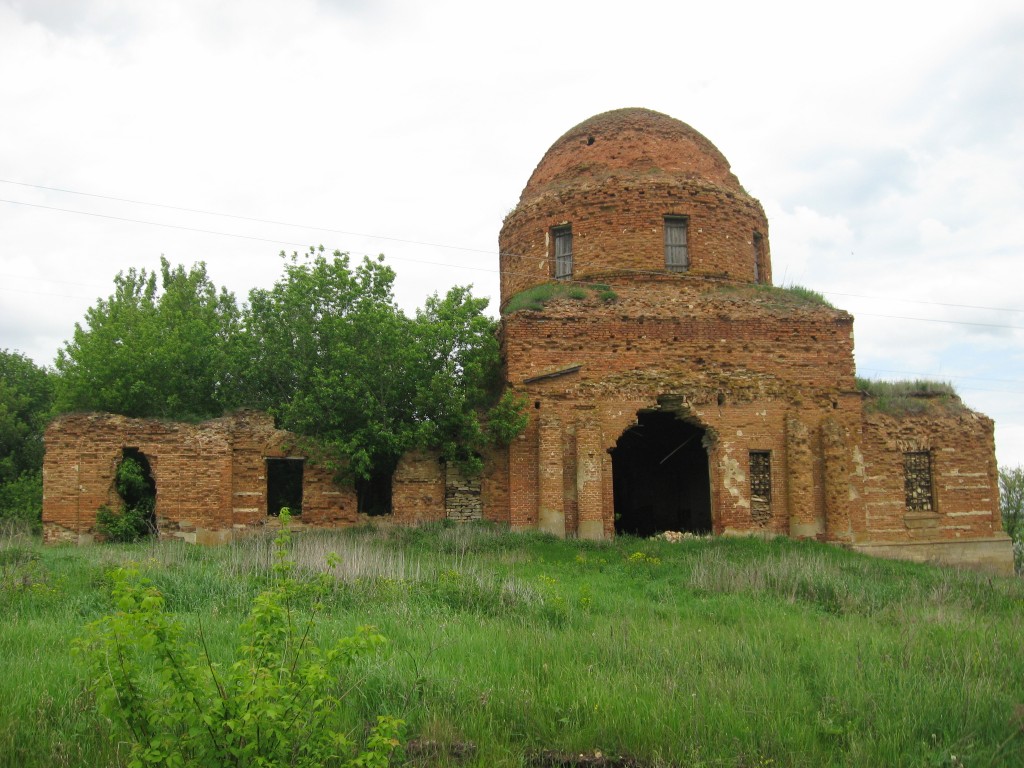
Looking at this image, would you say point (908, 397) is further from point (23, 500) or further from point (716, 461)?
point (23, 500)

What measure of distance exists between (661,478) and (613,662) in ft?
58.2

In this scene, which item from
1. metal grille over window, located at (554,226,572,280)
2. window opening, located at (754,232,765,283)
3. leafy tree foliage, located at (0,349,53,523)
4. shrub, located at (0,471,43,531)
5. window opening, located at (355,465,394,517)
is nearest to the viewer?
window opening, located at (355,465,394,517)

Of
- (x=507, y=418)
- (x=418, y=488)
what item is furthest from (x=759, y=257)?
(x=418, y=488)

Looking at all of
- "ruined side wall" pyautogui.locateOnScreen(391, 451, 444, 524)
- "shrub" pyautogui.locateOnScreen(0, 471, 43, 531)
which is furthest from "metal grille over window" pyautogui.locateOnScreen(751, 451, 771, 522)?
"shrub" pyautogui.locateOnScreen(0, 471, 43, 531)

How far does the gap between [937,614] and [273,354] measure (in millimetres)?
14339

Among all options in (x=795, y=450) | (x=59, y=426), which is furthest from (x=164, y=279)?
(x=795, y=450)

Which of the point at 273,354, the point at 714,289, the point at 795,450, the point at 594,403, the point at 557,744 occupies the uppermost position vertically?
the point at 714,289

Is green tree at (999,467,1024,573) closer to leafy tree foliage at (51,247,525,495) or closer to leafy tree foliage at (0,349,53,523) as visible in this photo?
leafy tree foliage at (51,247,525,495)

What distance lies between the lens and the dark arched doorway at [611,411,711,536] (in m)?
21.9

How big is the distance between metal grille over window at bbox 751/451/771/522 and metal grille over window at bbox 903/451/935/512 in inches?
163

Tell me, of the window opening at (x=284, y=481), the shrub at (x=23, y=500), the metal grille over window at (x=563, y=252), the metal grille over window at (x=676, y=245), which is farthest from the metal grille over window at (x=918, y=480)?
the shrub at (x=23, y=500)

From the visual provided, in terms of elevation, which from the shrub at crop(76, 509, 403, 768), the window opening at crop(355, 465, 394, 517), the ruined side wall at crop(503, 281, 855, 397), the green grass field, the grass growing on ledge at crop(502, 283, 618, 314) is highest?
the grass growing on ledge at crop(502, 283, 618, 314)

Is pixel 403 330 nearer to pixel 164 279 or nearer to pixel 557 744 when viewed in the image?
pixel 557 744

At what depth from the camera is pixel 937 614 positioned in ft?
29.8
